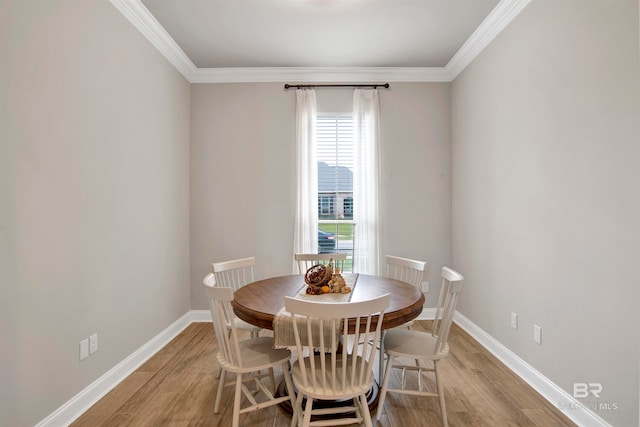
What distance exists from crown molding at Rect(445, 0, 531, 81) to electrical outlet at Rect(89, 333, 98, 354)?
397cm

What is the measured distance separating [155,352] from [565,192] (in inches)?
139

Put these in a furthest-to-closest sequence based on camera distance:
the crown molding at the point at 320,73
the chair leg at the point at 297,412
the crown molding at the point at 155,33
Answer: the crown molding at the point at 320,73, the crown molding at the point at 155,33, the chair leg at the point at 297,412

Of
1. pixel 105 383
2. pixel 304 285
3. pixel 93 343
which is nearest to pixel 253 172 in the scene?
pixel 304 285

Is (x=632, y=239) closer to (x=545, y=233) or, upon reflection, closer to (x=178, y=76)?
(x=545, y=233)

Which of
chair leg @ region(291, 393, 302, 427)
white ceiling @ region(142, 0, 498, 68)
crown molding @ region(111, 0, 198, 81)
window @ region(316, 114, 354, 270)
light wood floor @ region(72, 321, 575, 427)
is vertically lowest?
light wood floor @ region(72, 321, 575, 427)

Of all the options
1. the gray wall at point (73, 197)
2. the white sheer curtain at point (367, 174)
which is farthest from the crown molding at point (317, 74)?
the gray wall at point (73, 197)

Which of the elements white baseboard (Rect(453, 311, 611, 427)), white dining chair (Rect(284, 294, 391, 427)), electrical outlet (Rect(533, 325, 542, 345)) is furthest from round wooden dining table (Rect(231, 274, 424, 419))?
white baseboard (Rect(453, 311, 611, 427))

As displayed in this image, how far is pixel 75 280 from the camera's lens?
2.18m

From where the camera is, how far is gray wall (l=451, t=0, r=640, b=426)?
1785 mm

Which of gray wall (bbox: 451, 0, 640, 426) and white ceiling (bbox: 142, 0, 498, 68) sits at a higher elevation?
white ceiling (bbox: 142, 0, 498, 68)

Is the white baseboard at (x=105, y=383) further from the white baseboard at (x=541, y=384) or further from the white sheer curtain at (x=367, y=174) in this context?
the white baseboard at (x=541, y=384)

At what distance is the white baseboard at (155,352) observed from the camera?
2018 mm

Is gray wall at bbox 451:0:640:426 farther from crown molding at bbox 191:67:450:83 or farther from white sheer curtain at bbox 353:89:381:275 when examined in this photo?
white sheer curtain at bbox 353:89:381:275

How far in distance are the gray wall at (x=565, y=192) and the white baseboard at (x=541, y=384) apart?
5 centimetres
